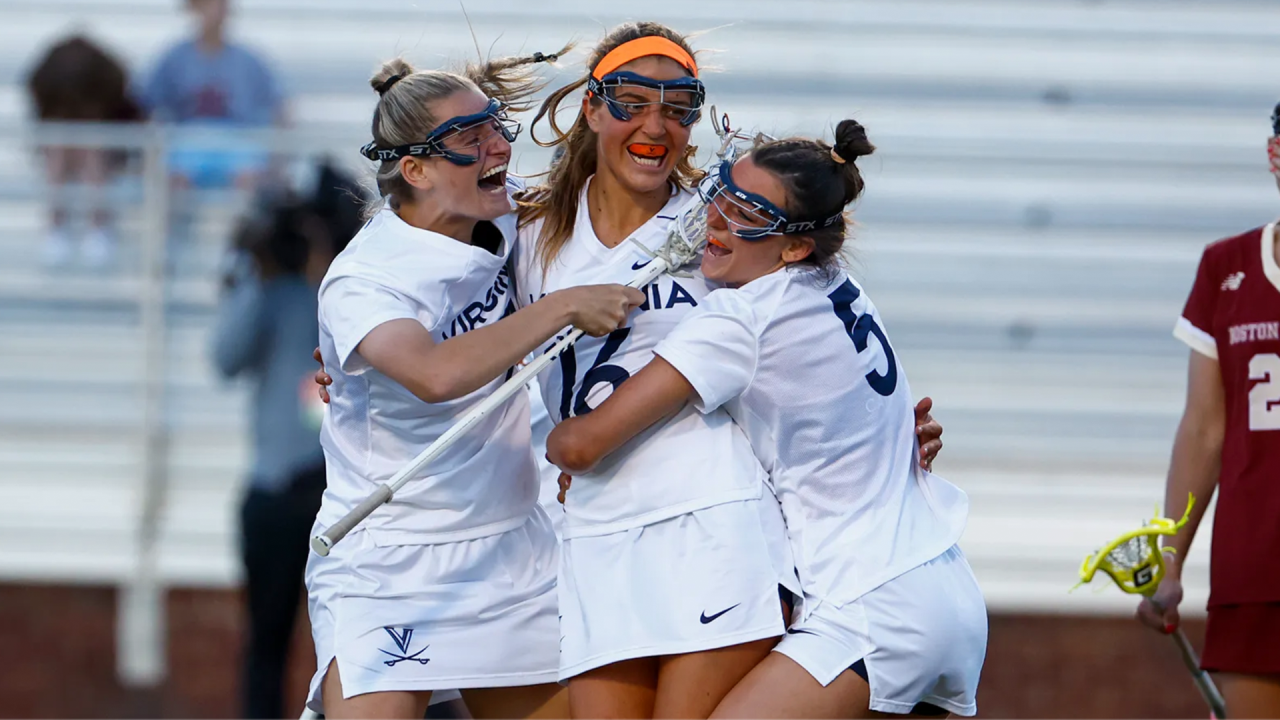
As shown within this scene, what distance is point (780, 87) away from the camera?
7.48 meters

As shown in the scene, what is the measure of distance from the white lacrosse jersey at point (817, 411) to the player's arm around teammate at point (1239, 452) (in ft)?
3.45

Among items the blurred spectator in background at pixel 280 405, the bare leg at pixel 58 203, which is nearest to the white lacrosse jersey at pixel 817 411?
the blurred spectator in background at pixel 280 405

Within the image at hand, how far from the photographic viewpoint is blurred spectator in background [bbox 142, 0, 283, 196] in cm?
742

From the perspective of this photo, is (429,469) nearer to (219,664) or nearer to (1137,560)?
(1137,560)

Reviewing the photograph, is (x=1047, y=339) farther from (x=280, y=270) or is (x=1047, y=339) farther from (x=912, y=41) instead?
(x=280, y=270)

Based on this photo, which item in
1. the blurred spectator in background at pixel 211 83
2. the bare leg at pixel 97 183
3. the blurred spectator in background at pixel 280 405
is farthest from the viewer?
the blurred spectator in background at pixel 211 83

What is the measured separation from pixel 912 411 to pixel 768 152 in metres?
0.58

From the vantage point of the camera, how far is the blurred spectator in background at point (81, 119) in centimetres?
719

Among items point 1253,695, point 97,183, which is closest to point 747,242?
point 1253,695

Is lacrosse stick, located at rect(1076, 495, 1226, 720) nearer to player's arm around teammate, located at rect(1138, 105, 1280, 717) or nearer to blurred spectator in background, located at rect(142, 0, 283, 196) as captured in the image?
player's arm around teammate, located at rect(1138, 105, 1280, 717)

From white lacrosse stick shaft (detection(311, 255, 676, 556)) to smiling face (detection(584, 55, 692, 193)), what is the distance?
0.69 feet

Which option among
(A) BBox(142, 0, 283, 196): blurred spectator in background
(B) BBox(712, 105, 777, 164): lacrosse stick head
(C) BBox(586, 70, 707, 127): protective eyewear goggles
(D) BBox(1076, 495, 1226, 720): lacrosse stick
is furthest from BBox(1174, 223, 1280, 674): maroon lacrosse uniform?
(A) BBox(142, 0, 283, 196): blurred spectator in background

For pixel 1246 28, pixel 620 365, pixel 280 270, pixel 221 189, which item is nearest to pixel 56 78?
pixel 221 189

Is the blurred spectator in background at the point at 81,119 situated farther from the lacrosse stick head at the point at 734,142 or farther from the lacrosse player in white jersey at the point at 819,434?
the lacrosse player in white jersey at the point at 819,434
